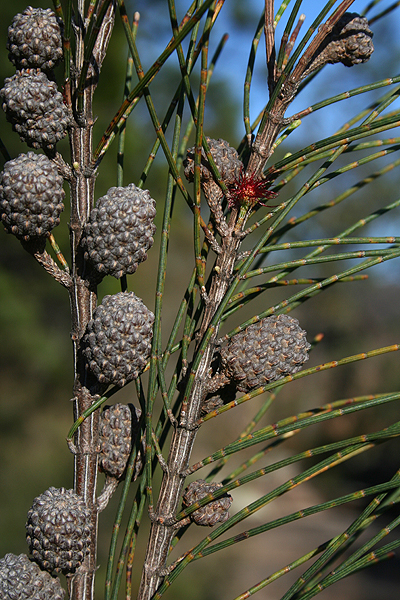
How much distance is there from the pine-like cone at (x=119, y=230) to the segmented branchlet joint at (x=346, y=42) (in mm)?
168

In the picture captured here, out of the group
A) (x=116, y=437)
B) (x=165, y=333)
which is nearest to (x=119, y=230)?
(x=116, y=437)

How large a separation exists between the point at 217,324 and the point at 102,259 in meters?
0.10

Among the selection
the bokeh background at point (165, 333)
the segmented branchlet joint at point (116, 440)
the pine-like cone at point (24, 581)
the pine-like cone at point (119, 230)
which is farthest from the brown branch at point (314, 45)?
the bokeh background at point (165, 333)

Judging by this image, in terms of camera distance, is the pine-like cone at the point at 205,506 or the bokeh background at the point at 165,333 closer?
the pine-like cone at the point at 205,506

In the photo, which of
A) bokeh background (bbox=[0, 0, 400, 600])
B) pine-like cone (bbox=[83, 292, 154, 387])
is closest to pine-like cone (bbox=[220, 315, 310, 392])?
pine-like cone (bbox=[83, 292, 154, 387])

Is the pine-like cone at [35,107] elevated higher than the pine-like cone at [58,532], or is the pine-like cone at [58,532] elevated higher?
the pine-like cone at [35,107]

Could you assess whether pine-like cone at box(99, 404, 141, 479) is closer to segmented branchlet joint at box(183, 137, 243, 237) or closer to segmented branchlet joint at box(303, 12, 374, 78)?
segmented branchlet joint at box(183, 137, 243, 237)

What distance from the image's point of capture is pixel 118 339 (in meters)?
0.32

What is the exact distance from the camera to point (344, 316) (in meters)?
5.41

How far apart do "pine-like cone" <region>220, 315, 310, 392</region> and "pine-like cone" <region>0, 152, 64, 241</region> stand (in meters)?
0.17

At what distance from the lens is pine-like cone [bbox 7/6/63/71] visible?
12.7 inches

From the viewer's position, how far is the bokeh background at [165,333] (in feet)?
7.83

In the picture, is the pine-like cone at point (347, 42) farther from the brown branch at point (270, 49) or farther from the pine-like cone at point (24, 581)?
A: the pine-like cone at point (24, 581)

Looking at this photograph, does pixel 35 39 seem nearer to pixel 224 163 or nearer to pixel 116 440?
pixel 224 163
